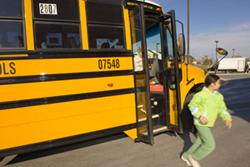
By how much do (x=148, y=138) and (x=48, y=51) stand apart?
209cm

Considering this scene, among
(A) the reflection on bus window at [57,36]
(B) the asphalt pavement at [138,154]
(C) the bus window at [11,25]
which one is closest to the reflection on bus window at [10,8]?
(C) the bus window at [11,25]

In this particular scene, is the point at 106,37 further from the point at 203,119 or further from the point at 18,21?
the point at 203,119

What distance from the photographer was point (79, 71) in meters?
3.37

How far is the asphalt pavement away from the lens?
355cm

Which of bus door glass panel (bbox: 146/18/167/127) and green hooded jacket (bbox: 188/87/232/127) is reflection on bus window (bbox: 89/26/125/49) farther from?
green hooded jacket (bbox: 188/87/232/127)

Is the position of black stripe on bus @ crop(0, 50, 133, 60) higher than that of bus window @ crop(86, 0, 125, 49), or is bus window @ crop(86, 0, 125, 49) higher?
bus window @ crop(86, 0, 125, 49)

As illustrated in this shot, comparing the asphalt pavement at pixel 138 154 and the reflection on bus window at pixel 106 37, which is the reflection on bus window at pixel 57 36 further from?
the asphalt pavement at pixel 138 154

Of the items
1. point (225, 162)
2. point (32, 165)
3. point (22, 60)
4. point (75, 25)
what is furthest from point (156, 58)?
point (32, 165)

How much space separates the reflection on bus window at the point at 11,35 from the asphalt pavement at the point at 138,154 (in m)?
1.91

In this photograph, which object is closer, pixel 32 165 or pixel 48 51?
pixel 48 51

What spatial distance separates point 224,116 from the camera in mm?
3086

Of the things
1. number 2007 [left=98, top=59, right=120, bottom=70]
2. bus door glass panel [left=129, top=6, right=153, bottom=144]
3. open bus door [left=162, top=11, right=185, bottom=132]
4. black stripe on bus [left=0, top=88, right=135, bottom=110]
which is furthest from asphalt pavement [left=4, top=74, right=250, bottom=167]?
number 2007 [left=98, top=59, right=120, bottom=70]

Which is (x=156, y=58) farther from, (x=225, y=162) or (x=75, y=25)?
(x=225, y=162)

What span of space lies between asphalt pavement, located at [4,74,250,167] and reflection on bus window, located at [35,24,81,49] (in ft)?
6.06
